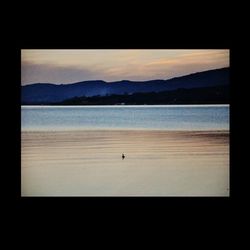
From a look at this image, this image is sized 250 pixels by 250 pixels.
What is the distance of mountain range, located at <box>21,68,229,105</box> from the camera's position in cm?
372

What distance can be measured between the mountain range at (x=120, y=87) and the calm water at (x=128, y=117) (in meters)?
0.10

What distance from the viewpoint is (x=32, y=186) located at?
3.50 metres

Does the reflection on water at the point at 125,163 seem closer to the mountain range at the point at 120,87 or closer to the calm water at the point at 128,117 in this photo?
the calm water at the point at 128,117

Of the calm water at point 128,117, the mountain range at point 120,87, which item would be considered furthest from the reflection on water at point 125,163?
the mountain range at point 120,87

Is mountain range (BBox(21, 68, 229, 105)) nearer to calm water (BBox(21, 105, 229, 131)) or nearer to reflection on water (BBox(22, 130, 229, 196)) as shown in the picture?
calm water (BBox(21, 105, 229, 131))

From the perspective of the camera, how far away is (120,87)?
3.83m

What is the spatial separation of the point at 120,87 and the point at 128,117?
0.85 feet

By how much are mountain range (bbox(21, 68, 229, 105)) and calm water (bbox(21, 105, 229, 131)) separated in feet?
0.33

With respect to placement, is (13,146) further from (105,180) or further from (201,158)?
(201,158)

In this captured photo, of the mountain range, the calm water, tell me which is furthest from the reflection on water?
the mountain range

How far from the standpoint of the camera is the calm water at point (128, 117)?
3.66 meters
